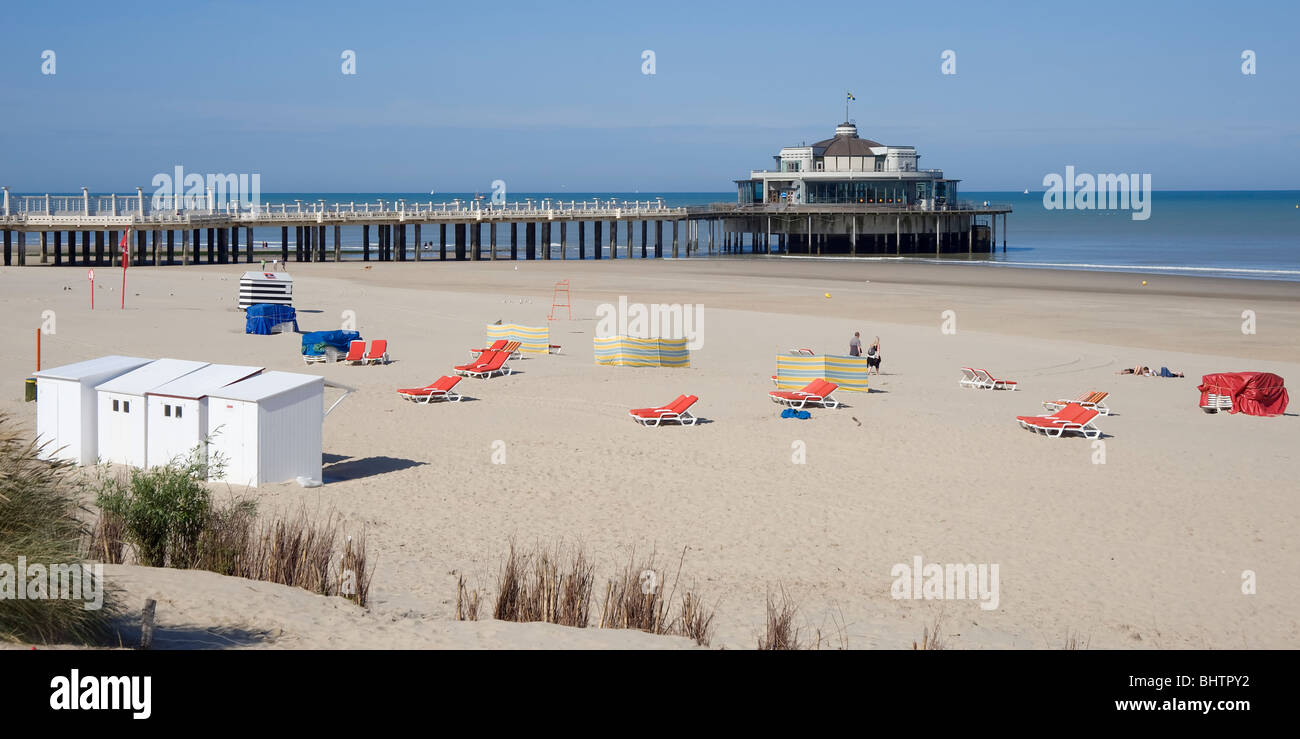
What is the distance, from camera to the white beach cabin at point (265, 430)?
11.6m

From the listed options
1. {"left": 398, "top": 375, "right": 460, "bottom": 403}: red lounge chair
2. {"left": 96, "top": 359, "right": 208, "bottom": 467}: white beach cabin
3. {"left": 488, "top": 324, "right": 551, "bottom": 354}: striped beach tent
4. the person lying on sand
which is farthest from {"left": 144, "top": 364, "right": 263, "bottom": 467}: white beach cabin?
the person lying on sand

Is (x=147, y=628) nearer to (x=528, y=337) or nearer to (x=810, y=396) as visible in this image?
(x=810, y=396)

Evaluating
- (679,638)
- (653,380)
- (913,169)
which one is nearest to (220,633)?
(679,638)

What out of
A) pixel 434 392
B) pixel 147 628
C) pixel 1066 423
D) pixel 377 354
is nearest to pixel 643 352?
pixel 377 354

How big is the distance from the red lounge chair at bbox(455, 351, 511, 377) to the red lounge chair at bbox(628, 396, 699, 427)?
3.96 metres

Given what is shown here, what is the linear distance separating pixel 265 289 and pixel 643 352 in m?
9.86

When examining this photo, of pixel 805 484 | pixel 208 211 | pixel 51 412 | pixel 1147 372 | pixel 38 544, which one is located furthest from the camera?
pixel 208 211

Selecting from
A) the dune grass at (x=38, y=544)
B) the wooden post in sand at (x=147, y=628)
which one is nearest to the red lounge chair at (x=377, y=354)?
the dune grass at (x=38, y=544)

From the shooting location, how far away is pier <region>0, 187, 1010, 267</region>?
48000 millimetres

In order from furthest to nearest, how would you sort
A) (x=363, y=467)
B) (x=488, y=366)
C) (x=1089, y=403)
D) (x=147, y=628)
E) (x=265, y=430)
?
(x=488, y=366) < (x=1089, y=403) < (x=363, y=467) < (x=265, y=430) < (x=147, y=628)

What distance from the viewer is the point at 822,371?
1808 centimetres

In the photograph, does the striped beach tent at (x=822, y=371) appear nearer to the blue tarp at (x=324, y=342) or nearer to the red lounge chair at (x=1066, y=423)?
the red lounge chair at (x=1066, y=423)

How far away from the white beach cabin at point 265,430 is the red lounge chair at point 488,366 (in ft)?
21.8
